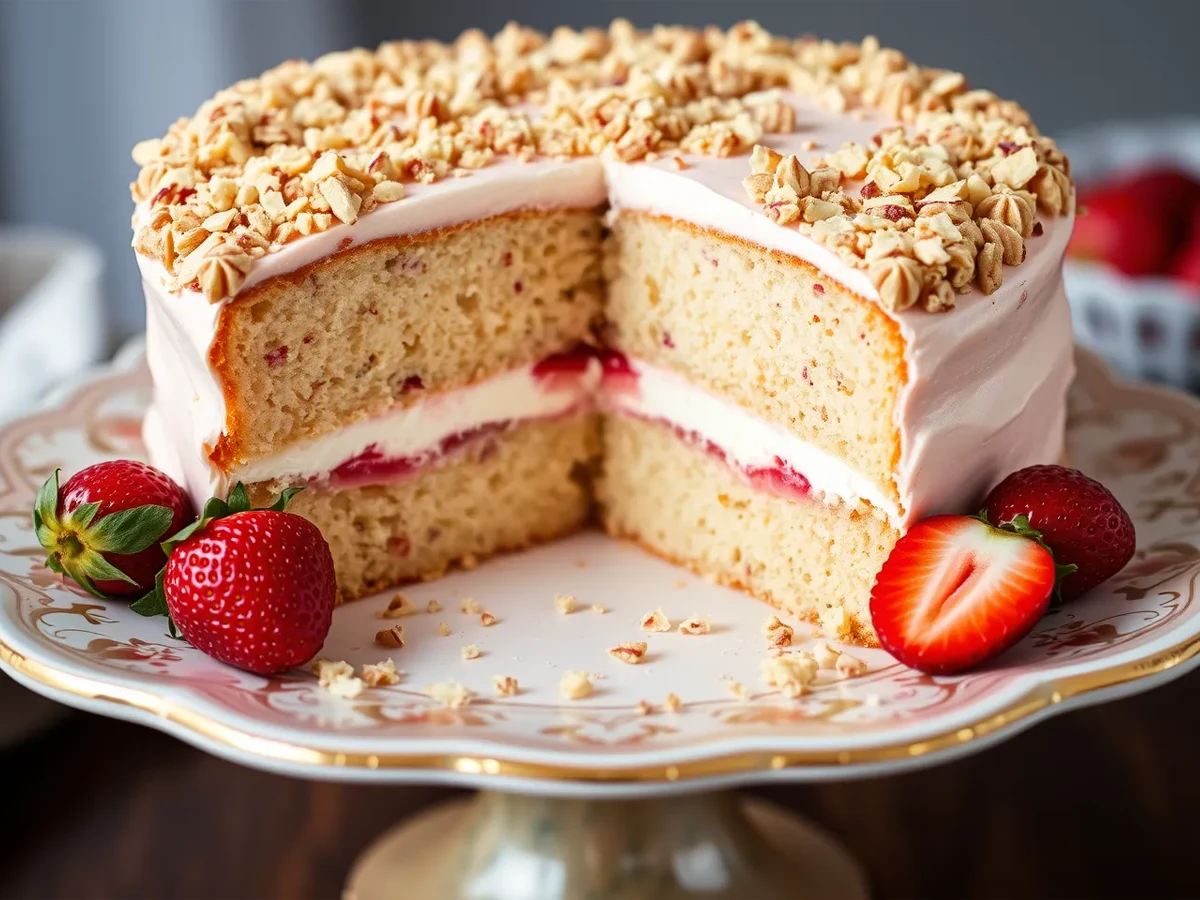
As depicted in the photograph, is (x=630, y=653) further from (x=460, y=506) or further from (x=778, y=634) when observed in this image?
(x=460, y=506)

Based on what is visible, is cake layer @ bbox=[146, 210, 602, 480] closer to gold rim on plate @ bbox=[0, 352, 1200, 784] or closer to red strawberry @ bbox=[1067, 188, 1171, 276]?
gold rim on plate @ bbox=[0, 352, 1200, 784]

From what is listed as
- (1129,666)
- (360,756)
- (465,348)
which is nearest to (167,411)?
(465,348)

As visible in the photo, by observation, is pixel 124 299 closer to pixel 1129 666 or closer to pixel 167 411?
pixel 167 411

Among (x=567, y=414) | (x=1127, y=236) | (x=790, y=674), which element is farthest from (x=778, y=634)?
(x=1127, y=236)

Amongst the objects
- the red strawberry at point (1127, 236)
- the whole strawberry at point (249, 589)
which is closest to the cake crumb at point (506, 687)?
the whole strawberry at point (249, 589)

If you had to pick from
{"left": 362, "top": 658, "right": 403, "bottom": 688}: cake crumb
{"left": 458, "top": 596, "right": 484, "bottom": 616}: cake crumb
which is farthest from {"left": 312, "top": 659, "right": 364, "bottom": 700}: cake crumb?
{"left": 458, "top": 596, "right": 484, "bottom": 616}: cake crumb
